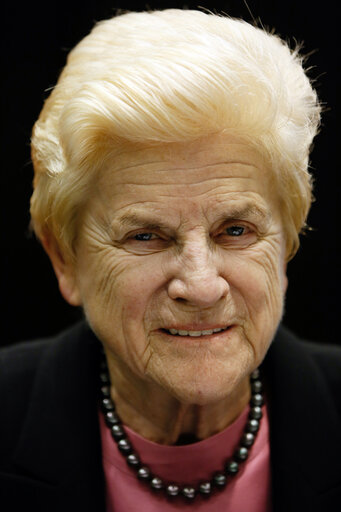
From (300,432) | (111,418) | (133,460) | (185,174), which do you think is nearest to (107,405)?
(111,418)

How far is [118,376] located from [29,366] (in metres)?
0.30

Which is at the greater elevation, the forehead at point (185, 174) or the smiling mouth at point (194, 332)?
the forehead at point (185, 174)

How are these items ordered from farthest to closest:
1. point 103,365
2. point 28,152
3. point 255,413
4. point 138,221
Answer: point 28,152
point 103,365
point 255,413
point 138,221

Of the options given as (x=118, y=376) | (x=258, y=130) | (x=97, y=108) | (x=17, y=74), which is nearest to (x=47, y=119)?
(x=97, y=108)

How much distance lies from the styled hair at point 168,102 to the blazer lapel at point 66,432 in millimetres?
355

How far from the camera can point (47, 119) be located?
181cm

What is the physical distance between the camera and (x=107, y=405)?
6.55 feet

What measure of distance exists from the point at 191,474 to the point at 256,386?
300mm

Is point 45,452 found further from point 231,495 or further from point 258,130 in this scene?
point 258,130

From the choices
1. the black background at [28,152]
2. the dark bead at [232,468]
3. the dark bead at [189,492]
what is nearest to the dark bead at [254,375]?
the dark bead at [232,468]

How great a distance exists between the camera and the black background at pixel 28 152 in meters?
2.58

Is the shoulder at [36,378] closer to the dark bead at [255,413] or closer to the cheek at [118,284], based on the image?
the cheek at [118,284]

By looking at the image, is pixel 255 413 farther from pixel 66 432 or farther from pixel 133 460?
pixel 66 432

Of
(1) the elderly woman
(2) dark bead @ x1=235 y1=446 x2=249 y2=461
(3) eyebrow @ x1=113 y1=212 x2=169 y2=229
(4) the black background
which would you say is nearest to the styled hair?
(1) the elderly woman
